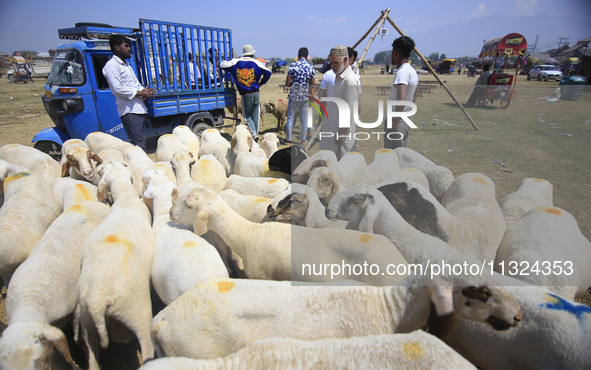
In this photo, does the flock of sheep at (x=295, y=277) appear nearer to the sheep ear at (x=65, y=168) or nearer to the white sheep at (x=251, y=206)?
the white sheep at (x=251, y=206)

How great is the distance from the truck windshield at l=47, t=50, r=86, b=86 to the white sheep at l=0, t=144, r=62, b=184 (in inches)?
98.4

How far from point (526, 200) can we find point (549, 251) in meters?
1.19

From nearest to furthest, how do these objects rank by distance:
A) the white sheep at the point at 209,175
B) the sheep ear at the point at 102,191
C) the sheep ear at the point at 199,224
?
1. the sheep ear at the point at 199,224
2. the sheep ear at the point at 102,191
3. the white sheep at the point at 209,175

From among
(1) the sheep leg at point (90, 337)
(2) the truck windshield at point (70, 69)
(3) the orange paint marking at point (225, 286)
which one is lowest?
(1) the sheep leg at point (90, 337)

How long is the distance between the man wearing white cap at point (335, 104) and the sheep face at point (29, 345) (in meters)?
4.47

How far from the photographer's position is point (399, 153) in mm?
4922

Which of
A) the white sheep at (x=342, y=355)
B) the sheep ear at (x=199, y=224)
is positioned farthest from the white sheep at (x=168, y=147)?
the white sheep at (x=342, y=355)

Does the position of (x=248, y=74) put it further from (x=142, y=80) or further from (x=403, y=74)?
(x=403, y=74)

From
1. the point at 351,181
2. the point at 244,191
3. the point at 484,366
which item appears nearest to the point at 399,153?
the point at 351,181

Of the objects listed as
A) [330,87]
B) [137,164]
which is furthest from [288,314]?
[330,87]

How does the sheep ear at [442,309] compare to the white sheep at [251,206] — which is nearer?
the sheep ear at [442,309]

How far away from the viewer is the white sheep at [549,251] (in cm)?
233

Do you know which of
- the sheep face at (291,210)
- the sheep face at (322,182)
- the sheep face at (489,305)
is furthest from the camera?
the sheep face at (322,182)

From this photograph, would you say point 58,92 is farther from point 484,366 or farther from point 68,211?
point 484,366
